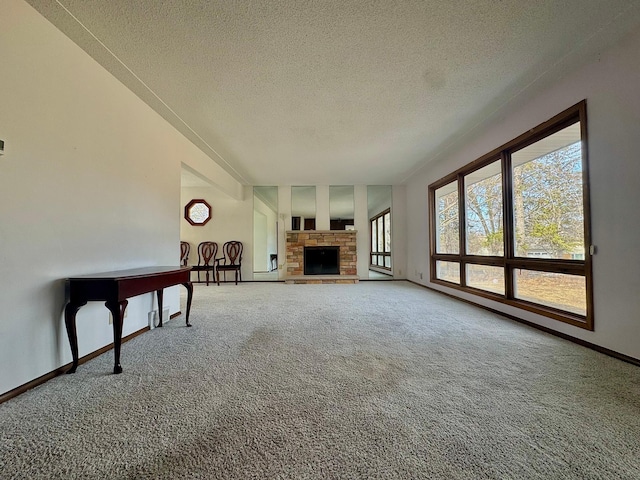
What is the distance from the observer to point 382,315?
3.32 meters

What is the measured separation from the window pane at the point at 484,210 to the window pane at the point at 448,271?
20.1 inches

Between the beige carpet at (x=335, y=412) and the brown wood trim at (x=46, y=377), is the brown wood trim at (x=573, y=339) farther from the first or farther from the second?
the brown wood trim at (x=46, y=377)

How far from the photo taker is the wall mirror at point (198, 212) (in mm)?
6637

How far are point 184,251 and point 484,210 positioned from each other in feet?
20.6

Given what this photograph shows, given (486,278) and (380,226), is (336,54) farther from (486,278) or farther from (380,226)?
(380,226)

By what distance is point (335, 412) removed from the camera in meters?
1.36

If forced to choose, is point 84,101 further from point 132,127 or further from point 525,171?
point 525,171

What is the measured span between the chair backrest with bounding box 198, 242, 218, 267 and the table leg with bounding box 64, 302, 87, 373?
4.73 m

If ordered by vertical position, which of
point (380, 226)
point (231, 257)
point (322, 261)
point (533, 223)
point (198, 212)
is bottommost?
point (322, 261)

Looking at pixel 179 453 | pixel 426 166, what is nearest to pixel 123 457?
pixel 179 453

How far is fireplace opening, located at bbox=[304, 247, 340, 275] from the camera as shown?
6.82m

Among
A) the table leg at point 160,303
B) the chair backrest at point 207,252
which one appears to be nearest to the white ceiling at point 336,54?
the table leg at point 160,303

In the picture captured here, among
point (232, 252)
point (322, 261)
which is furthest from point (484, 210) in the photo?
point (232, 252)

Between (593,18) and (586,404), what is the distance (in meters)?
2.47
